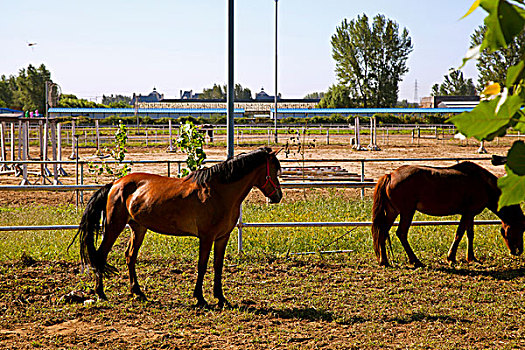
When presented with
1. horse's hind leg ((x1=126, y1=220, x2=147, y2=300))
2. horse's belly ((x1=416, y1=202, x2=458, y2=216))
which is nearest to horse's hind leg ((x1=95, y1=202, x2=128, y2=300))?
horse's hind leg ((x1=126, y1=220, x2=147, y2=300))

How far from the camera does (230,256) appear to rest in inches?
278

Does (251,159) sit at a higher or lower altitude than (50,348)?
higher

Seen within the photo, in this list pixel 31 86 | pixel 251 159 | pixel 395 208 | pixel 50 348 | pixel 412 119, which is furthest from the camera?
pixel 31 86

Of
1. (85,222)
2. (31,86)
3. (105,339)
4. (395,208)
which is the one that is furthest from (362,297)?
(31,86)

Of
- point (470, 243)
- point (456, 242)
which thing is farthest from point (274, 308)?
point (470, 243)

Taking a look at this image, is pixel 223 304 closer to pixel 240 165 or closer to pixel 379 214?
pixel 240 165

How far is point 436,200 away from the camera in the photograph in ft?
21.9

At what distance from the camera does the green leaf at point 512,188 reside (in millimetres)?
727

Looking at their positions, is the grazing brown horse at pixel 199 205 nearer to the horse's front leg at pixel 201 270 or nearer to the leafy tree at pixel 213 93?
the horse's front leg at pixel 201 270

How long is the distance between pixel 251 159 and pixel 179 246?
2615 millimetres

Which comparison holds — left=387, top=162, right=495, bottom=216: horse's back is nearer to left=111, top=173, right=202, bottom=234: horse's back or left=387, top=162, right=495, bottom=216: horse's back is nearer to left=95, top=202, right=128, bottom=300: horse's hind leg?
left=111, top=173, right=202, bottom=234: horse's back

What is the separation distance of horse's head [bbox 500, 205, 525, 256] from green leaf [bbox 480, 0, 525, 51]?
666cm

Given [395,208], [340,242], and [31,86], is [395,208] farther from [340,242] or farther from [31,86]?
[31,86]

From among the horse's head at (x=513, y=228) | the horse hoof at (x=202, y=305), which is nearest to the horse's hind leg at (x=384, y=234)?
the horse's head at (x=513, y=228)
